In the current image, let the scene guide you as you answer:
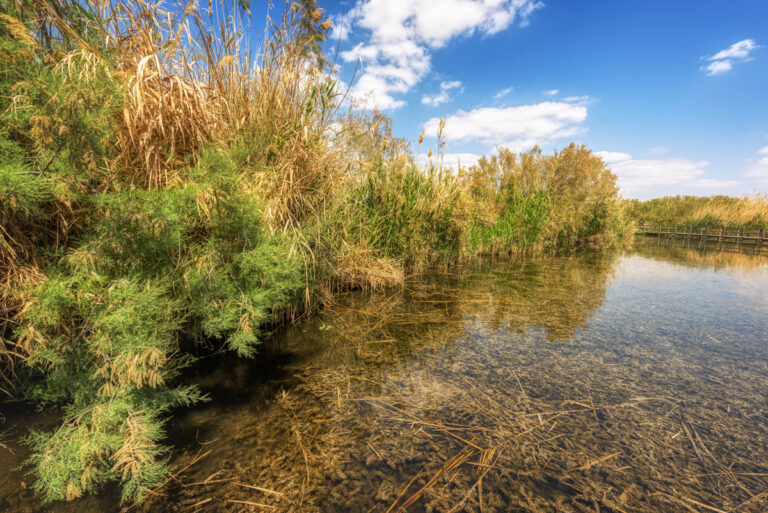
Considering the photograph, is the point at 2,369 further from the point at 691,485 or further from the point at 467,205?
the point at 467,205

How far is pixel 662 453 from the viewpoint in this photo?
1458 mm

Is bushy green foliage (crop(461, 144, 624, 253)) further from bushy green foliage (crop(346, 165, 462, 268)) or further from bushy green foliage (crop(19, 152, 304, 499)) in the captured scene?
bushy green foliage (crop(19, 152, 304, 499))

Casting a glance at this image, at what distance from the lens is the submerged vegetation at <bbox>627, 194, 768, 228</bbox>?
1939cm

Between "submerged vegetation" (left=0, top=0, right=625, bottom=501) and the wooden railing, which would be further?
the wooden railing

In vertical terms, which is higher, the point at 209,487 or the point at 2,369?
the point at 2,369

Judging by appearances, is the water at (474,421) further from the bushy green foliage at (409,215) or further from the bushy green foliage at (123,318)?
the bushy green foliage at (409,215)

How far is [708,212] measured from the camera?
2167 centimetres

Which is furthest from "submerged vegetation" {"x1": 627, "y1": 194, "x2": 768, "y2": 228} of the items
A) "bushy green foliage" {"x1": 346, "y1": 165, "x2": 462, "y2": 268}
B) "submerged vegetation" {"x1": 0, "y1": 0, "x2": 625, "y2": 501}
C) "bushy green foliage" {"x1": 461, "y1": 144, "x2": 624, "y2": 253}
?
"submerged vegetation" {"x1": 0, "y1": 0, "x2": 625, "y2": 501}

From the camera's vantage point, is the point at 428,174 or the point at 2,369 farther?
the point at 428,174

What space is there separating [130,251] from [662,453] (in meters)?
2.77

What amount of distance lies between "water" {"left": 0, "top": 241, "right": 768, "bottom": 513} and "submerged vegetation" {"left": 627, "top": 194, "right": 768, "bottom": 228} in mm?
19517

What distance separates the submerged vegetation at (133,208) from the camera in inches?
49.0

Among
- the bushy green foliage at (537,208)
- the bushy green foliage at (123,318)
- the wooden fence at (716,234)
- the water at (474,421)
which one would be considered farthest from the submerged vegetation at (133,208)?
the wooden fence at (716,234)

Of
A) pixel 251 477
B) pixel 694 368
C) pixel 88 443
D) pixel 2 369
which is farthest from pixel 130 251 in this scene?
pixel 694 368
